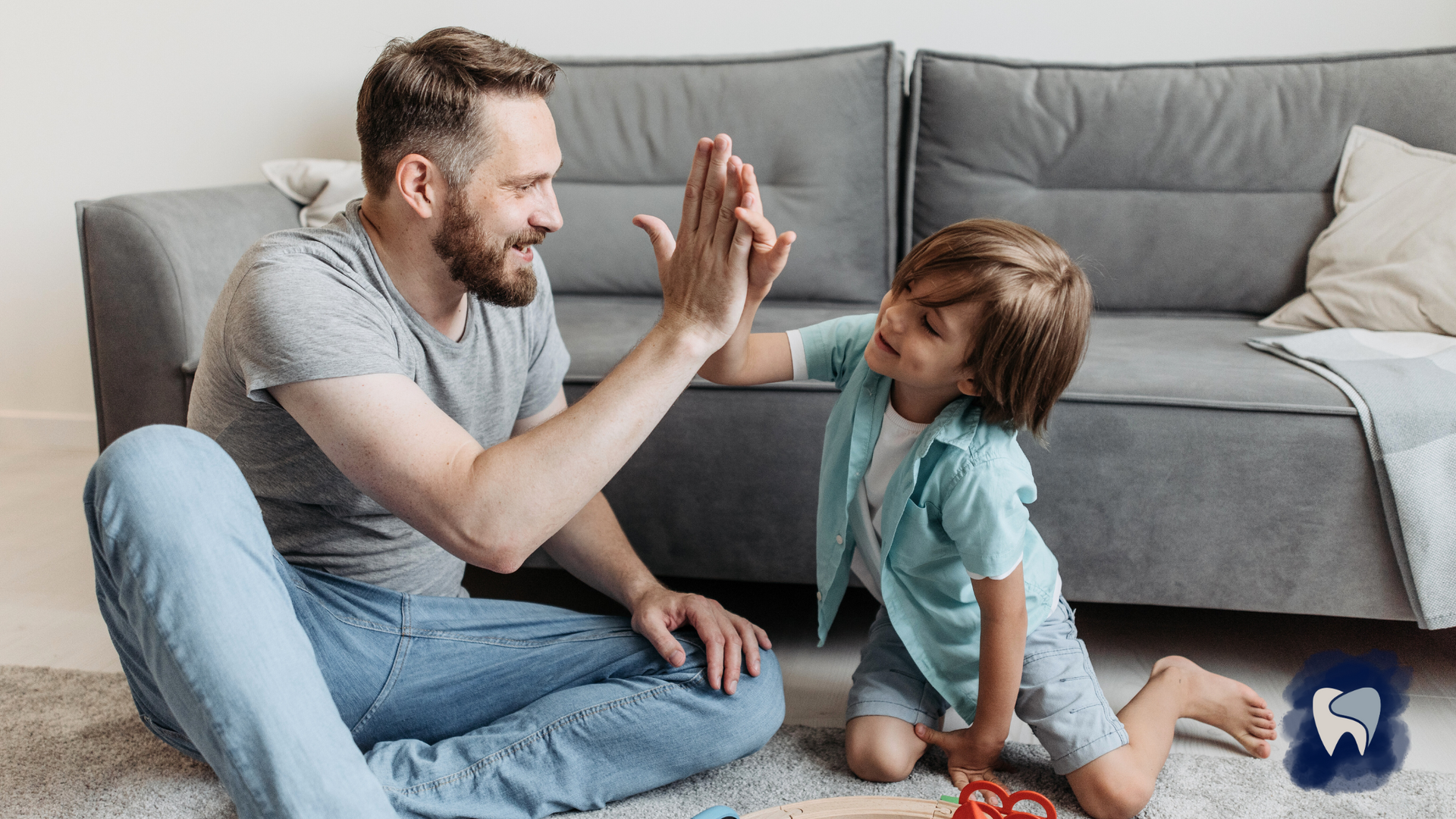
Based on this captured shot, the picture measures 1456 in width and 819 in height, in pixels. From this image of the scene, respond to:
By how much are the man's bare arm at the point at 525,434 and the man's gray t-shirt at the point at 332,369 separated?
0.04 meters

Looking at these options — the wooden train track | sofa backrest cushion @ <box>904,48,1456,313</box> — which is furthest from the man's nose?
sofa backrest cushion @ <box>904,48,1456,313</box>

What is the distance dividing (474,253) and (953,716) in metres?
0.84

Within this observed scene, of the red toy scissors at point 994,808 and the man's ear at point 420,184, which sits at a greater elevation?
the man's ear at point 420,184

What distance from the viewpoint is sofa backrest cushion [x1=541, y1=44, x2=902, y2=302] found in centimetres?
181

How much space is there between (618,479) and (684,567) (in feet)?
0.53

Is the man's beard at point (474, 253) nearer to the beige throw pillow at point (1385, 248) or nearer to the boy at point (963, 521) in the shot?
the boy at point (963, 521)

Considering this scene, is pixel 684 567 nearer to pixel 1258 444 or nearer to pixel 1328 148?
pixel 1258 444

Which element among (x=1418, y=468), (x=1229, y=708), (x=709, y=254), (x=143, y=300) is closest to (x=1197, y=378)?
(x=1418, y=468)

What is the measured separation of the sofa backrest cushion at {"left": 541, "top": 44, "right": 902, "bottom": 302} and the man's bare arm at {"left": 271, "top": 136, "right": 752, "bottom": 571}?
0.98m

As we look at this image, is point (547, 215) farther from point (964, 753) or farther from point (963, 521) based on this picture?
point (964, 753)

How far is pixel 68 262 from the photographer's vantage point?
2336 millimetres

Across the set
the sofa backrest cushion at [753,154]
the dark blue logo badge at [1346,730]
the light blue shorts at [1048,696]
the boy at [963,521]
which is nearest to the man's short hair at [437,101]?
the boy at [963,521]

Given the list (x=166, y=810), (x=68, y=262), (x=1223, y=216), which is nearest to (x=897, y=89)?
(x=1223, y=216)

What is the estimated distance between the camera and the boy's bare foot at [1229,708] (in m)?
1.15
